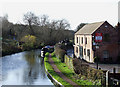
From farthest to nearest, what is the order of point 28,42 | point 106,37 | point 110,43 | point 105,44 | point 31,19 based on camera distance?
point 31,19, point 28,42, point 106,37, point 110,43, point 105,44

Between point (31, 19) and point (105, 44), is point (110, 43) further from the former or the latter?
point (31, 19)

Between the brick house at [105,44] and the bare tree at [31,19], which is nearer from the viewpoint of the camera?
the brick house at [105,44]

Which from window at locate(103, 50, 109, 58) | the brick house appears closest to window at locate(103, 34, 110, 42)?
the brick house

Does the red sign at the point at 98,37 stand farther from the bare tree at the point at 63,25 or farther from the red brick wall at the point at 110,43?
the bare tree at the point at 63,25

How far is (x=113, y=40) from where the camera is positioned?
28.5m

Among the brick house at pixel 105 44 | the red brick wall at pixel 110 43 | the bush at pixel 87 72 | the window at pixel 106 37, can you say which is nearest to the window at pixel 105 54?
the brick house at pixel 105 44

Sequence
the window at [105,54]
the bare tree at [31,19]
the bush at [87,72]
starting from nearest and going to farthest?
the bush at [87,72] < the window at [105,54] < the bare tree at [31,19]

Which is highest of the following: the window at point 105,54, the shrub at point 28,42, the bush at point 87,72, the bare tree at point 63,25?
the bare tree at point 63,25

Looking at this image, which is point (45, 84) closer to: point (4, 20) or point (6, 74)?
point (6, 74)

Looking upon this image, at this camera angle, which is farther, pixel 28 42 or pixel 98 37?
pixel 28 42

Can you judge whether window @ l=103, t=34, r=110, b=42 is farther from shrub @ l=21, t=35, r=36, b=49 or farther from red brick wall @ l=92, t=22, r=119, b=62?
shrub @ l=21, t=35, r=36, b=49

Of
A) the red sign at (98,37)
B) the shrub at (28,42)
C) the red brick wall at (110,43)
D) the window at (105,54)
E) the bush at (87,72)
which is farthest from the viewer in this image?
the shrub at (28,42)

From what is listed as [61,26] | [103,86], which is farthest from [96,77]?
[61,26]

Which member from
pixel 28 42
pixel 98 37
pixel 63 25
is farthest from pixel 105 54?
pixel 63 25
